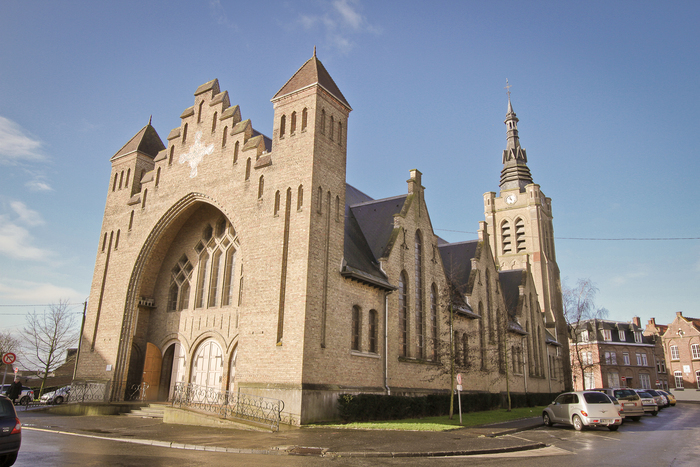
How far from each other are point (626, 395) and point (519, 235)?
119ft

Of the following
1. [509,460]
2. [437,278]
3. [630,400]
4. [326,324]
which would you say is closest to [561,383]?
[630,400]

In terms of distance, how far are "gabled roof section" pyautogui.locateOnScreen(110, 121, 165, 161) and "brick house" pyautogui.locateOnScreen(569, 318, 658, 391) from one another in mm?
59070

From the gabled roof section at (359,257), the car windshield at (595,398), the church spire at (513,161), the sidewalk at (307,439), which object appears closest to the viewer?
the sidewalk at (307,439)

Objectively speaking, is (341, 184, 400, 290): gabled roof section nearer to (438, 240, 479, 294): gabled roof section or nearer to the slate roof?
the slate roof

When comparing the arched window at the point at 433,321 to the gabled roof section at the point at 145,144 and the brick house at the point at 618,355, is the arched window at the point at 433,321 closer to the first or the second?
the gabled roof section at the point at 145,144

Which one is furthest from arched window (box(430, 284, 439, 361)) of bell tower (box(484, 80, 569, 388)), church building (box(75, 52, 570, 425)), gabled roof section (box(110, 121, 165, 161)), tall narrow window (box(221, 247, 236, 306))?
bell tower (box(484, 80, 569, 388))

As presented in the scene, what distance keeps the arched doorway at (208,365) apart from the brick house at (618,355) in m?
57.2

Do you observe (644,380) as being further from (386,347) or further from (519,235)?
(386,347)

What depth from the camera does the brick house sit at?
68000 millimetres

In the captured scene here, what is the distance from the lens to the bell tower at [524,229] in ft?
178

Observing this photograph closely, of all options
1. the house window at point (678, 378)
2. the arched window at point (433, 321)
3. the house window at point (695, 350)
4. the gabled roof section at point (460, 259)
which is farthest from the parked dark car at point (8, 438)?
the house window at point (678, 378)

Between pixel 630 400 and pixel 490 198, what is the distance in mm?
40879

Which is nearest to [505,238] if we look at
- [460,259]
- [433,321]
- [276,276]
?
[460,259]

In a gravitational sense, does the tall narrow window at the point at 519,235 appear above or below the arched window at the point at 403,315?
above
